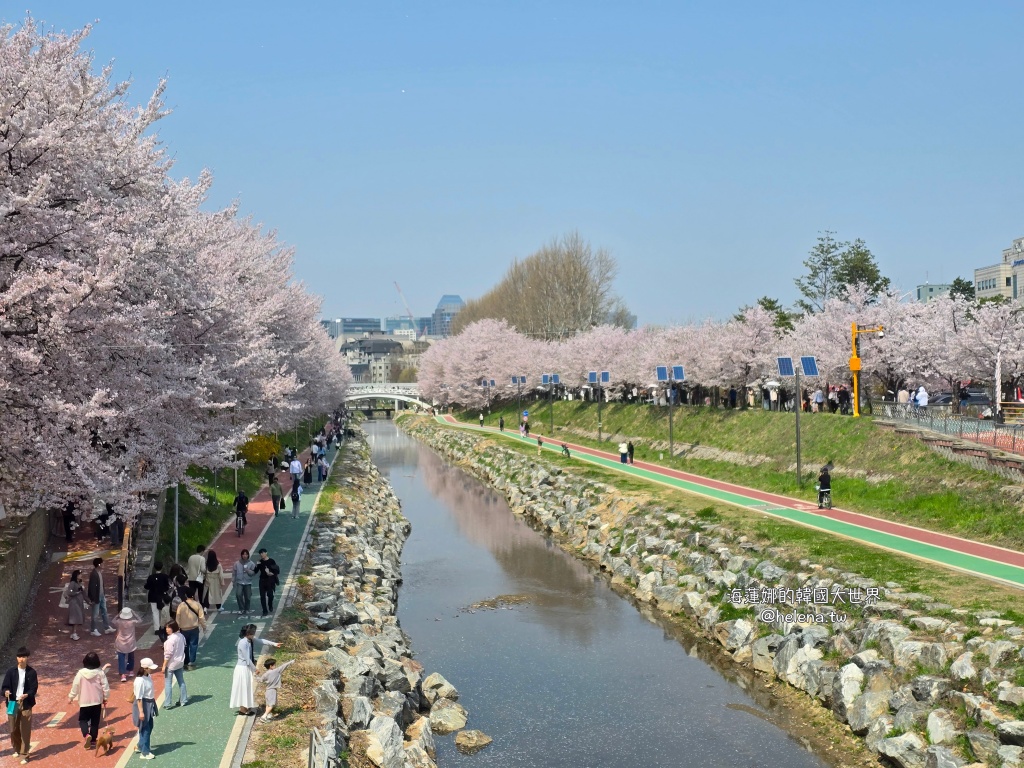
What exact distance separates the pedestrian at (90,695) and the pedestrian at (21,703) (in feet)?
1.94

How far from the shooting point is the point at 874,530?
29.5 meters

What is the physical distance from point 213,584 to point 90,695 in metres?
7.98

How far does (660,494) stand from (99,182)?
2776 centimetres

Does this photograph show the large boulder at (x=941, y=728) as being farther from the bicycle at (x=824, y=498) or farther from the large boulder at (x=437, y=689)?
the bicycle at (x=824, y=498)

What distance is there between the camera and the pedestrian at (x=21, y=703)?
13031 millimetres

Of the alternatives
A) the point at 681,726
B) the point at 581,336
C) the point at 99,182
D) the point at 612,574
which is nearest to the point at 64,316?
the point at 99,182

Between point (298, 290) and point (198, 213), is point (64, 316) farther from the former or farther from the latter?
point (298, 290)

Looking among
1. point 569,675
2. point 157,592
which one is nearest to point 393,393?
point 569,675

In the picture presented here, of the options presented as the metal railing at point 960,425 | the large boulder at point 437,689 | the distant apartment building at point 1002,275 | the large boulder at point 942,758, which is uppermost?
the distant apartment building at point 1002,275

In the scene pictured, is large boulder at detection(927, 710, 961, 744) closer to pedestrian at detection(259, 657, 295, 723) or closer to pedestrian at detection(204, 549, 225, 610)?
pedestrian at detection(259, 657, 295, 723)

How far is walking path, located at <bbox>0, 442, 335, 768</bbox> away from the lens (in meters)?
13.4

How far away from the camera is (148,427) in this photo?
2003cm

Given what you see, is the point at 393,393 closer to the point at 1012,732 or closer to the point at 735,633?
the point at 735,633

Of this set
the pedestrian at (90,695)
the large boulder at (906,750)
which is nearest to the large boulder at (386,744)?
the pedestrian at (90,695)
